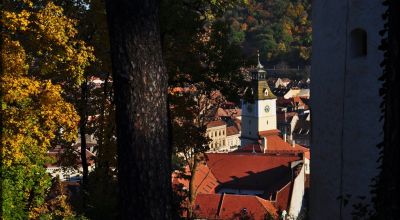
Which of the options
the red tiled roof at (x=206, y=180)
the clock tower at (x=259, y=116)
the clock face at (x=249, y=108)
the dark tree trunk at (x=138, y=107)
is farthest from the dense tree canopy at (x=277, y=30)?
the dark tree trunk at (x=138, y=107)

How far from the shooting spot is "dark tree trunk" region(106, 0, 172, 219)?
4.33 meters

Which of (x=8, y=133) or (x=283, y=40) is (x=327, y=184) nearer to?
(x=8, y=133)

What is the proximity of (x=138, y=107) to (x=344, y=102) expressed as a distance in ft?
18.4

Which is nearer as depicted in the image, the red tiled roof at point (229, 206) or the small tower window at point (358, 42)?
the small tower window at point (358, 42)

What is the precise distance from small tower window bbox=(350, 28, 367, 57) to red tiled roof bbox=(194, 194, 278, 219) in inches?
987

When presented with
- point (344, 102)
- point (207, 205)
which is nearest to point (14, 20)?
point (344, 102)

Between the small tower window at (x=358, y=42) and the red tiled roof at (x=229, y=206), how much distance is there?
2507 centimetres

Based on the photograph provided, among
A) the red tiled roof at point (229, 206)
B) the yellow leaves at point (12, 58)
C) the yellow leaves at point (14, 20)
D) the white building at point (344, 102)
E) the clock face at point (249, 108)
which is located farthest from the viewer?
the clock face at point (249, 108)

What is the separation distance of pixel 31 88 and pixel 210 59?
13.0ft

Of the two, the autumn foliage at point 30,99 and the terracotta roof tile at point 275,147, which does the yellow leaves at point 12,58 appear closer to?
the autumn foliage at point 30,99

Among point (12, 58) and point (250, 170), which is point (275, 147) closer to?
point (250, 170)

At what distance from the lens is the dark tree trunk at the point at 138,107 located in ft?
14.2

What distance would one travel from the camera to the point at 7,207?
10.8 metres

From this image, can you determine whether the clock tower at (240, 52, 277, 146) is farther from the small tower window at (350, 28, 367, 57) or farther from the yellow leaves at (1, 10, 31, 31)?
the small tower window at (350, 28, 367, 57)
